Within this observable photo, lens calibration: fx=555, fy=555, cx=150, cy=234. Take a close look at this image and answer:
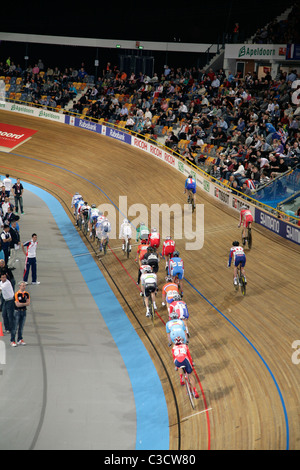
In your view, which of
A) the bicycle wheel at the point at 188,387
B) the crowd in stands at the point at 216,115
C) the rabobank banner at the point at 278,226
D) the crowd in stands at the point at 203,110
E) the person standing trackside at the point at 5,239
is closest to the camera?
the bicycle wheel at the point at 188,387

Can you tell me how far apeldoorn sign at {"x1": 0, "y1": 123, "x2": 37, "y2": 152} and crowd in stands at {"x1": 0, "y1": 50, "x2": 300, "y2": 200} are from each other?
2721 mm

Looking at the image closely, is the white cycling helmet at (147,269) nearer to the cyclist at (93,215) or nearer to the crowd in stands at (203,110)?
the cyclist at (93,215)

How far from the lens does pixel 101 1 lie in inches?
1393

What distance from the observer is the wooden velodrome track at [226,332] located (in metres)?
8.99

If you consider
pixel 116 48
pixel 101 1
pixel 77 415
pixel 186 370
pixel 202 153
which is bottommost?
pixel 77 415

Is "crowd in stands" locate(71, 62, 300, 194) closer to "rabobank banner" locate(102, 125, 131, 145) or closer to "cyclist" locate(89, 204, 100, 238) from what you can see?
"rabobank banner" locate(102, 125, 131, 145)

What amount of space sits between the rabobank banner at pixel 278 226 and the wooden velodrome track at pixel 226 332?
0.84ft

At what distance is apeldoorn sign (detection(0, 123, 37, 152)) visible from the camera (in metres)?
30.5

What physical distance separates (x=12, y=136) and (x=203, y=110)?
11490 millimetres

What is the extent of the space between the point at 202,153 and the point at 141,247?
35.5 ft

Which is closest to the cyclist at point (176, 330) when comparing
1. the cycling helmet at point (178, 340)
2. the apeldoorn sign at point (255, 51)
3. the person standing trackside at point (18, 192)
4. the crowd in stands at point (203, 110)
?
the cycling helmet at point (178, 340)

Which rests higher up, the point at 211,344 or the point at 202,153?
the point at 202,153
